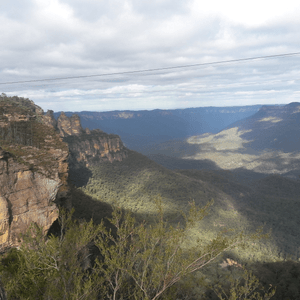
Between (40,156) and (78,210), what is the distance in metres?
16.9

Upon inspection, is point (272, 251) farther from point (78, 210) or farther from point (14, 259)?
point (14, 259)

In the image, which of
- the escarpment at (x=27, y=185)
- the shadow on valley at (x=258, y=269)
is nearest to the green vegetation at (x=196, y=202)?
the shadow on valley at (x=258, y=269)

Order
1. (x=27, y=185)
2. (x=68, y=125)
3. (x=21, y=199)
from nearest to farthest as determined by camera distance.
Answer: (x=21, y=199)
(x=27, y=185)
(x=68, y=125)

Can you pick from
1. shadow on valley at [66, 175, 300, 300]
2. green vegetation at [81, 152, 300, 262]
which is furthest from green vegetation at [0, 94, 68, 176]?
green vegetation at [81, 152, 300, 262]

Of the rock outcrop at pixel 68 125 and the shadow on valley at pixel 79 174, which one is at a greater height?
the rock outcrop at pixel 68 125

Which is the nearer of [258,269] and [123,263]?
[123,263]

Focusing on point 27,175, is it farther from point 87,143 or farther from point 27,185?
point 87,143

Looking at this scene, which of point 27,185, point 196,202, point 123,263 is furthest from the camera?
point 196,202

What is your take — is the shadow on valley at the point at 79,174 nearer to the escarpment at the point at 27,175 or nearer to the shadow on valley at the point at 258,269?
the shadow on valley at the point at 258,269

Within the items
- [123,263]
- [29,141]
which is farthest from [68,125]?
[123,263]

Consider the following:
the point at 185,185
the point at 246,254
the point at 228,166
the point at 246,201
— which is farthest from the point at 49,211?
the point at 228,166

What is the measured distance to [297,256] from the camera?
51594mm

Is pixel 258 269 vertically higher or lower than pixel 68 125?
lower

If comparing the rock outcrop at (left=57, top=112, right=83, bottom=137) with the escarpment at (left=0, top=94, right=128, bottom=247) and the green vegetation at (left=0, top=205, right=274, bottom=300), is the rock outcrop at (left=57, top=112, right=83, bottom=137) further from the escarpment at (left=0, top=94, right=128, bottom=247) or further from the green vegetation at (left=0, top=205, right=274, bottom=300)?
the green vegetation at (left=0, top=205, right=274, bottom=300)
